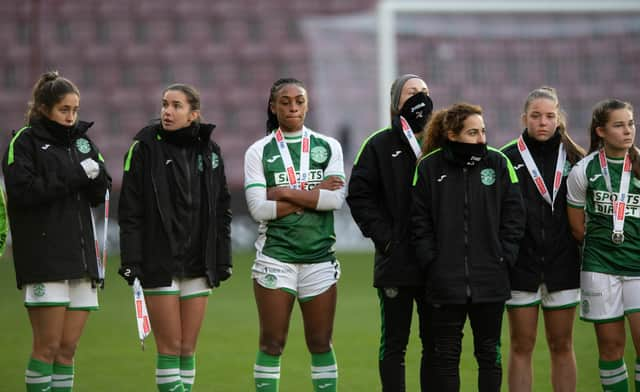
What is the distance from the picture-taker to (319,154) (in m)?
5.38

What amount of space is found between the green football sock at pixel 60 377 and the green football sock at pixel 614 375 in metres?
2.74

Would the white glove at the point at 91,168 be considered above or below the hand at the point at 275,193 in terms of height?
above

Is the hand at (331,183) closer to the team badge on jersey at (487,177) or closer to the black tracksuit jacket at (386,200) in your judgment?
the black tracksuit jacket at (386,200)

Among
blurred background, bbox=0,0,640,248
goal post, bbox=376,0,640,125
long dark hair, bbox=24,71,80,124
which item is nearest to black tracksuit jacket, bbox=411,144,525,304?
long dark hair, bbox=24,71,80,124

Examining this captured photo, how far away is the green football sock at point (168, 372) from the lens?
529cm

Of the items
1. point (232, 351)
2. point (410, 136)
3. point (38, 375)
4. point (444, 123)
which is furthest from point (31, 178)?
point (232, 351)

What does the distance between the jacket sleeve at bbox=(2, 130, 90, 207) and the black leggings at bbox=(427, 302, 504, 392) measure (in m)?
1.93

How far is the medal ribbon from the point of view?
5234 millimetres

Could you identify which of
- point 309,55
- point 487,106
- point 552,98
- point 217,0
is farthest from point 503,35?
point 552,98

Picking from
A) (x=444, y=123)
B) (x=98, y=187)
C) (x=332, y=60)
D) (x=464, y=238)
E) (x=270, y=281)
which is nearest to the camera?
(x=464, y=238)

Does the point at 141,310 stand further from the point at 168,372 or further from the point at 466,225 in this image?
the point at 466,225

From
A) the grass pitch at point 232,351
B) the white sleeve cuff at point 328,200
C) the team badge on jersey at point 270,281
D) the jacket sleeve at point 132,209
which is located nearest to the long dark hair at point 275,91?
the white sleeve cuff at point 328,200

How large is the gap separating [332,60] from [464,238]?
60.0 feet

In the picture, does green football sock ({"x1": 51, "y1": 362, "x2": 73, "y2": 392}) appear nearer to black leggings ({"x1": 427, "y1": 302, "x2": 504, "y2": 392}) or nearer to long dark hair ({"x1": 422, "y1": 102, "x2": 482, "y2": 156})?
black leggings ({"x1": 427, "y1": 302, "x2": 504, "y2": 392})
